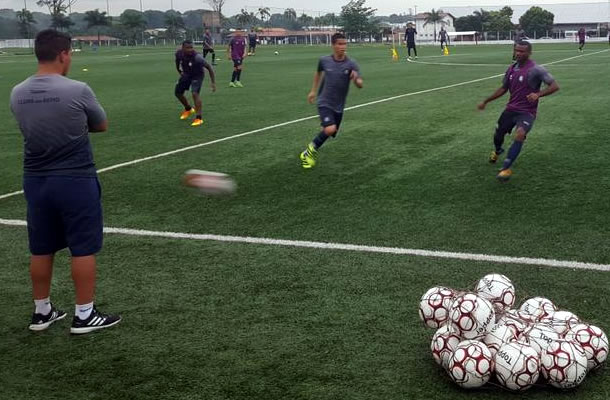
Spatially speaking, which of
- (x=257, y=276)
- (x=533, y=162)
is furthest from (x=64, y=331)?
(x=533, y=162)

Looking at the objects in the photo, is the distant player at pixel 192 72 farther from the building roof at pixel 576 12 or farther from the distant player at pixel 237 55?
the building roof at pixel 576 12

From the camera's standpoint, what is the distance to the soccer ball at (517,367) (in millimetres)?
3863

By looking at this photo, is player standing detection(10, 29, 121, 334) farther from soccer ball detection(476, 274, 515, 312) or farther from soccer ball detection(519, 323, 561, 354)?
soccer ball detection(519, 323, 561, 354)

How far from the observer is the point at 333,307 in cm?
530

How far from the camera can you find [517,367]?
386 cm

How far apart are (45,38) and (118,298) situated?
2208 mm

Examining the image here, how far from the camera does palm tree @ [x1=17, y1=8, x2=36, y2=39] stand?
421 ft

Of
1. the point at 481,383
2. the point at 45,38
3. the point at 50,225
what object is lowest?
the point at 481,383

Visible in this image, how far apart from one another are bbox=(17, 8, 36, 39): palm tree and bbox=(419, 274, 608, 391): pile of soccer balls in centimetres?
13965

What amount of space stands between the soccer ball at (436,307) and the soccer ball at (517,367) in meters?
0.53

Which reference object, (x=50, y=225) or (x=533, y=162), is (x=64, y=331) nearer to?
(x=50, y=225)

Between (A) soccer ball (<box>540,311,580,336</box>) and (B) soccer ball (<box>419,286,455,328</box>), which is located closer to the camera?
(A) soccer ball (<box>540,311,580,336</box>)

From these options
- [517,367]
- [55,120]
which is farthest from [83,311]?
[517,367]

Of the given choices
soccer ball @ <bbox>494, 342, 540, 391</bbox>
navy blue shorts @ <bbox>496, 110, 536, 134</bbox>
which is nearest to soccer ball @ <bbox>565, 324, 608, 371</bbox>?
soccer ball @ <bbox>494, 342, 540, 391</bbox>
